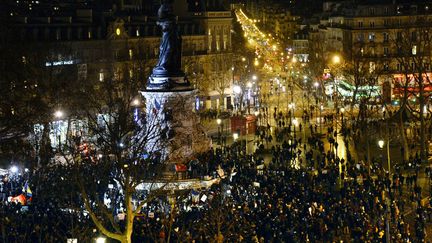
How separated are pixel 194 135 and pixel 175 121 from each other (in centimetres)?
214

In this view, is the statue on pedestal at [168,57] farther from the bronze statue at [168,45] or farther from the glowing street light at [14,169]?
the glowing street light at [14,169]

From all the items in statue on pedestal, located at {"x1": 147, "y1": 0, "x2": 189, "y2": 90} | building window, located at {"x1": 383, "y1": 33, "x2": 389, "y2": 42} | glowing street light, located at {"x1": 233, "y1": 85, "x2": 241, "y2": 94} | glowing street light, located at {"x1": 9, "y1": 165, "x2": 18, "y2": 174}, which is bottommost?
glowing street light, located at {"x1": 233, "y1": 85, "x2": 241, "y2": 94}

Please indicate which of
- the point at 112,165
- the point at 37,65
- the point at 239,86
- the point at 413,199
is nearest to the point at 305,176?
the point at 413,199

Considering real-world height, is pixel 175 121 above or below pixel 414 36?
below

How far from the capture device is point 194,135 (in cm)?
4862

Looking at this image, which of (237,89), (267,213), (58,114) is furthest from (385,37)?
(267,213)

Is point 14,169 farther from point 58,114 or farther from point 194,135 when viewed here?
point 58,114

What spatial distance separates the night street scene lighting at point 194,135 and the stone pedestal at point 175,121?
0.08 m

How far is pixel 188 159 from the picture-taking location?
156 feet

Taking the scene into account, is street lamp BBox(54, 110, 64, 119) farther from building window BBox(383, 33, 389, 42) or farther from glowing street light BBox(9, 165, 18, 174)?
building window BBox(383, 33, 389, 42)

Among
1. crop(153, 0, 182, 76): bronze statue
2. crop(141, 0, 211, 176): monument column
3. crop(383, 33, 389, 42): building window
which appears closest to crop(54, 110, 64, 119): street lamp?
crop(141, 0, 211, 176): monument column

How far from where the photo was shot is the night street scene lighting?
35.2 metres

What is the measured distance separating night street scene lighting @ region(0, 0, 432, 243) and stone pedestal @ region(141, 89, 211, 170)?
82 millimetres

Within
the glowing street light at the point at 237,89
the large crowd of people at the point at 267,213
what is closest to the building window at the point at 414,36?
the glowing street light at the point at 237,89
